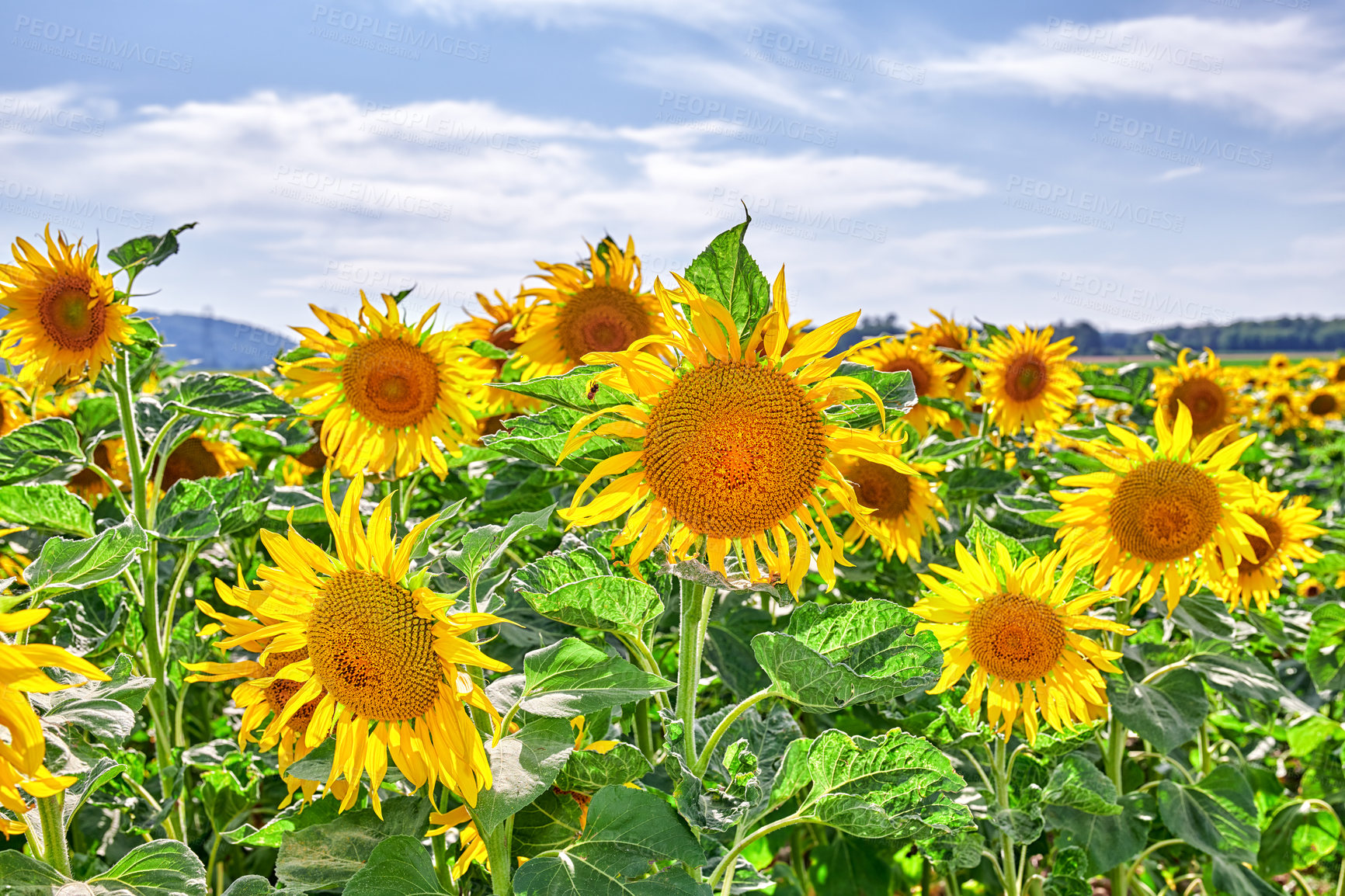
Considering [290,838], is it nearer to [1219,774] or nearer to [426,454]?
[426,454]

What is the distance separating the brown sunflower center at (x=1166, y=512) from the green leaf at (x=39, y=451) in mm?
2849

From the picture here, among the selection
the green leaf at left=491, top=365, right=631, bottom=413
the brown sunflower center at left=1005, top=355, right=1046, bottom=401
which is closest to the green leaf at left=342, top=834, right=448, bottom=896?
the green leaf at left=491, top=365, right=631, bottom=413

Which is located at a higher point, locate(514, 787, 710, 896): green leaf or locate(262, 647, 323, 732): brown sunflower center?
locate(262, 647, 323, 732): brown sunflower center

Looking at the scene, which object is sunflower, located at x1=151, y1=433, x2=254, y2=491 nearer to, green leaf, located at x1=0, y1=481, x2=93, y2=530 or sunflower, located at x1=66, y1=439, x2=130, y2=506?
sunflower, located at x1=66, y1=439, x2=130, y2=506

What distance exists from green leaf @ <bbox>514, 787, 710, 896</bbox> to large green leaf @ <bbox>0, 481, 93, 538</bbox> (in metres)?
1.47

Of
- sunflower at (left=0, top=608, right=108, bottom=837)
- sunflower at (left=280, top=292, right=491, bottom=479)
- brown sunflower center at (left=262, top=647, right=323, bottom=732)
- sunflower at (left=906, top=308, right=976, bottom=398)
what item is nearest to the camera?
sunflower at (left=0, top=608, right=108, bottom=837)

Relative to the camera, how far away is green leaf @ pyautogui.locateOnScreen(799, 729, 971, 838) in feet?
4.43

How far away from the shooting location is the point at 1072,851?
2270 mm

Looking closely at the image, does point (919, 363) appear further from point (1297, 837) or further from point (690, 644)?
point (690, 644)

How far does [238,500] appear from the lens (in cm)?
236

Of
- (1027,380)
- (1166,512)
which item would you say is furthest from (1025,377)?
(1166,512)

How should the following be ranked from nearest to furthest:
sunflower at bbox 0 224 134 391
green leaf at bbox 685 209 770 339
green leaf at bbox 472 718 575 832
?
green leaf at bbox 472 718 575 832
green leaf at bbox 685 209 770 339
sunflower at bbox 0 224 134 391

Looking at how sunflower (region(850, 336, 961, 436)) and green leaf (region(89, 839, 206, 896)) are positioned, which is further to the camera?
sunflower (region(850, 336, 961, 436))

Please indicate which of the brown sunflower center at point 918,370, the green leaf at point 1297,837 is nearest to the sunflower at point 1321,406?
the brown sunflower center at point 918,370
